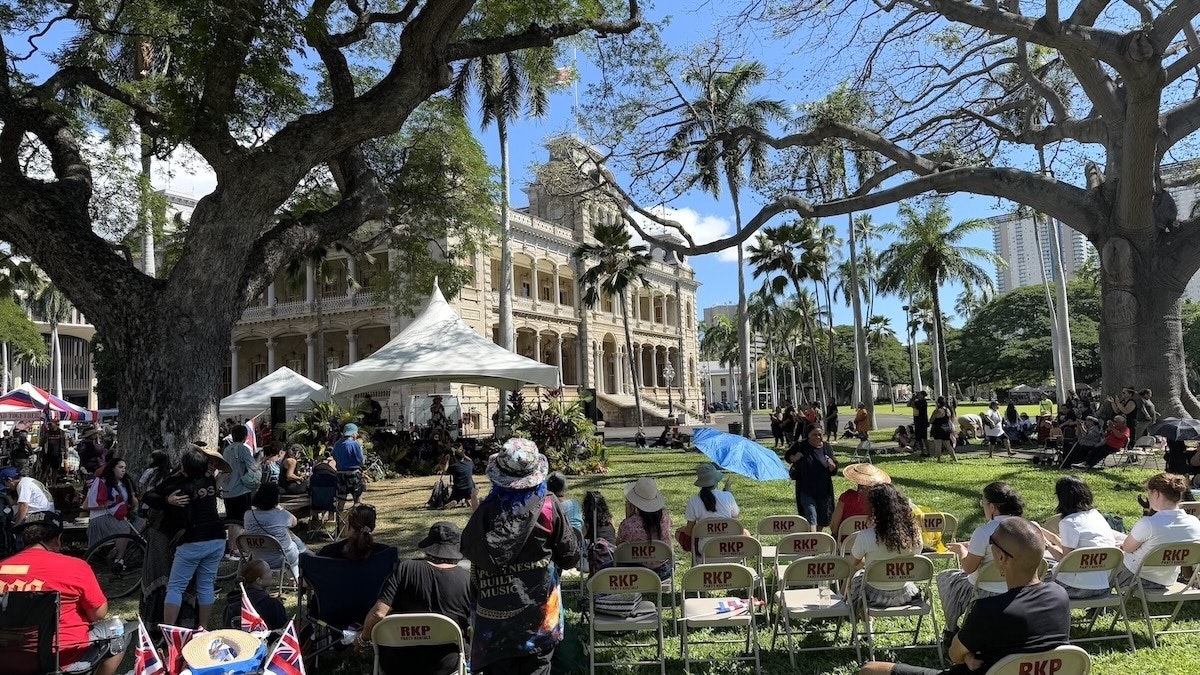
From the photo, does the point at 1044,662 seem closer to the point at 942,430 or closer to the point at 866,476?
the point at 866,476

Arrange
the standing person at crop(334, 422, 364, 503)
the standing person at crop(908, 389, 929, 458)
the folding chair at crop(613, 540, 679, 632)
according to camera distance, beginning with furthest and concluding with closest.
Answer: the standing person at crop(908, 389, 929, 458) < the standing person at crop(334, 422, 364, 503) < the folding chair at crop(613, 540, 679, 632)

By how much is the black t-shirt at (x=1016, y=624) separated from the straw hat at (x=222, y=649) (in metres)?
2.88

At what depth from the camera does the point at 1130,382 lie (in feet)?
44.0

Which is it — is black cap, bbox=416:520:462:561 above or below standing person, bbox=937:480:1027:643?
above

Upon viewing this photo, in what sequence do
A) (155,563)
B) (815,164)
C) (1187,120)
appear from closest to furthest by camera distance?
(155,563), (1187,120), (815,164)

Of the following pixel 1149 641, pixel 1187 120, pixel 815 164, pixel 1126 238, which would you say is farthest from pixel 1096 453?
pixel 1149 641

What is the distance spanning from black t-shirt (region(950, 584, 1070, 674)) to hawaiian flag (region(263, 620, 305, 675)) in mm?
2833

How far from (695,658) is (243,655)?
2.90 meters

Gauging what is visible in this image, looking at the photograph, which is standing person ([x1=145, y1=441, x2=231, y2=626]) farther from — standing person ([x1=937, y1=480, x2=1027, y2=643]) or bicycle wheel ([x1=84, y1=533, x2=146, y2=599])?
standing person ([x1=937, y1=480, x2=1027, y2=643])

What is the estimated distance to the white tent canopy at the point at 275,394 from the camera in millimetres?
19609

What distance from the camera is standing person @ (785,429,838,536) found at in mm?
7617

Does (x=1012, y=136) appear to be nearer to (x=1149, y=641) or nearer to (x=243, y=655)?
(x=1149, y=641)

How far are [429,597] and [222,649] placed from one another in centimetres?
102

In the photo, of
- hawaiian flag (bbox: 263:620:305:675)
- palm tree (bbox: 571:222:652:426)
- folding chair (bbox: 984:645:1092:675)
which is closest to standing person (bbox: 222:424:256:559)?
hawaiian flag (bbox: 263:620:305:675)
